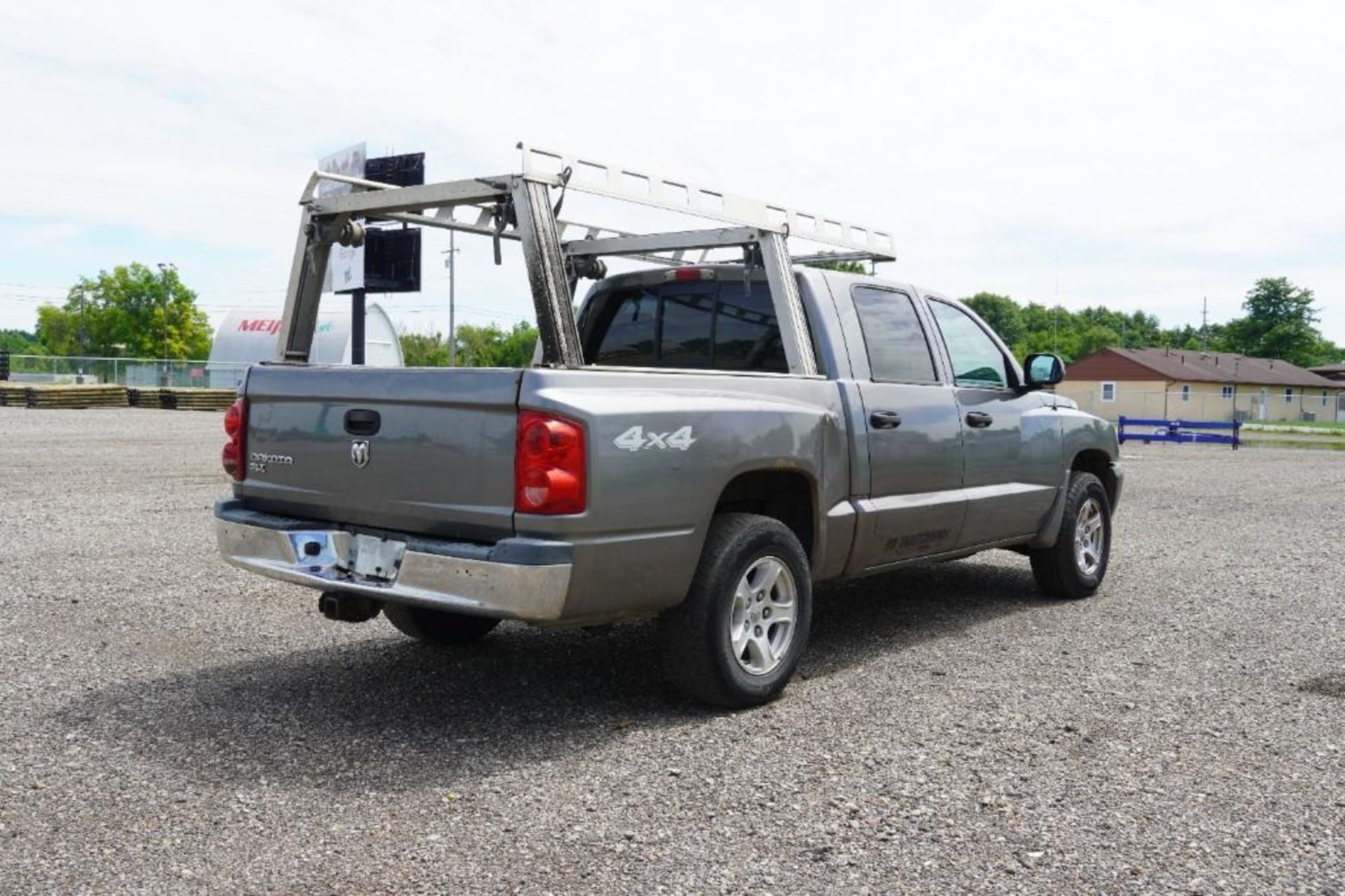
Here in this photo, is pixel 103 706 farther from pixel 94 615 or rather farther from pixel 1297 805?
pixel 1297 805

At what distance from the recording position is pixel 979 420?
21.6 feet

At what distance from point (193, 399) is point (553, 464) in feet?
134

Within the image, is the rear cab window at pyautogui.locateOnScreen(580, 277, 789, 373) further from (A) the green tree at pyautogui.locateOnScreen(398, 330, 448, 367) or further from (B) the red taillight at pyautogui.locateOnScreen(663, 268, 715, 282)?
(A) the green tree at pyautogui.locateOnScreen(398, 330, 448, 367)

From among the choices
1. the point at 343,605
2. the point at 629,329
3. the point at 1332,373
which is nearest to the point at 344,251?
the point at 629,329

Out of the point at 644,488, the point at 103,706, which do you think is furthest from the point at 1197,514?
the point at 103,706

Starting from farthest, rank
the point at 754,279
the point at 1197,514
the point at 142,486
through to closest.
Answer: the point at 142,486 → the point at 1197,514 → the point at 754,279

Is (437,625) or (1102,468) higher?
(1102,468)

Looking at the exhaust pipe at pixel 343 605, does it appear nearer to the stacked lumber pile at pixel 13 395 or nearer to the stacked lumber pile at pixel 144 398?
→ the stacked lumber pile at pixel 13 395

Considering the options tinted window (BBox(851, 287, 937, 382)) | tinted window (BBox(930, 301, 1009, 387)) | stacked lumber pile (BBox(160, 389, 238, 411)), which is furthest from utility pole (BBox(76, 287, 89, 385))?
tinted window (BBox(851, 287, 937, 382))

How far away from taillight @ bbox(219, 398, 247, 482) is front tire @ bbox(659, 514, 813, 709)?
6.59 ft

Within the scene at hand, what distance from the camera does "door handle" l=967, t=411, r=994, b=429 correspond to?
6523mm

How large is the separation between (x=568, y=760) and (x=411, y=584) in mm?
874

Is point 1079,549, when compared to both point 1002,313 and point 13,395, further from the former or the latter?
point 1002,313

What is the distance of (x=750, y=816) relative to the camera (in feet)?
12.7
